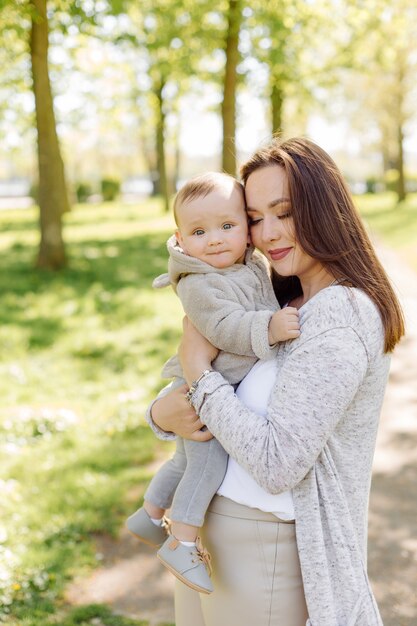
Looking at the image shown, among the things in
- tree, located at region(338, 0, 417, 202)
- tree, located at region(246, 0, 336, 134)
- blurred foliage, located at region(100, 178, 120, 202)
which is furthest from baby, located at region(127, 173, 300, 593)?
blurred foliage, located at region(100, 178, 120, 202)

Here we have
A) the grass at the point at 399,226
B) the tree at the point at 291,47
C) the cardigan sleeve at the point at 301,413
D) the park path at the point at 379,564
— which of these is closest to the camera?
the cardigan sleeve at the point at 301,413

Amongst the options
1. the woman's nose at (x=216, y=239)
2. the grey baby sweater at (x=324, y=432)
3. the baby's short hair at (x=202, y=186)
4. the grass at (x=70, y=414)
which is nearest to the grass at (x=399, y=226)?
the grass at (x=70, y=414)

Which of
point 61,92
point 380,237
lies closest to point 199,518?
point 380,237

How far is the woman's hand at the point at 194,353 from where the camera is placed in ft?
6.66

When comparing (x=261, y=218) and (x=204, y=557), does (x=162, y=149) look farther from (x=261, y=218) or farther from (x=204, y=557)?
(x=204, y=557)

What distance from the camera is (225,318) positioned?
6.89ft

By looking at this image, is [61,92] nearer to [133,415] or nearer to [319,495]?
[133,415]

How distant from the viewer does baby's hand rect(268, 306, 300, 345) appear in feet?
6.07

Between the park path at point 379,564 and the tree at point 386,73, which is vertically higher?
the tree at point 386,73

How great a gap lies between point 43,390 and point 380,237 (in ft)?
43.7

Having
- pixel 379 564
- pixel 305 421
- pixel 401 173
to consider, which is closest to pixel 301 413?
pixel 305 421

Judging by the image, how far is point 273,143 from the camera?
2135mm

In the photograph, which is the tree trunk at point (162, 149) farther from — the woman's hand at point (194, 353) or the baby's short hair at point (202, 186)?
the woman's hand at point (194, 353)

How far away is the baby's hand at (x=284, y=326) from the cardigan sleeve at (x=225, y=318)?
0.04 meters
